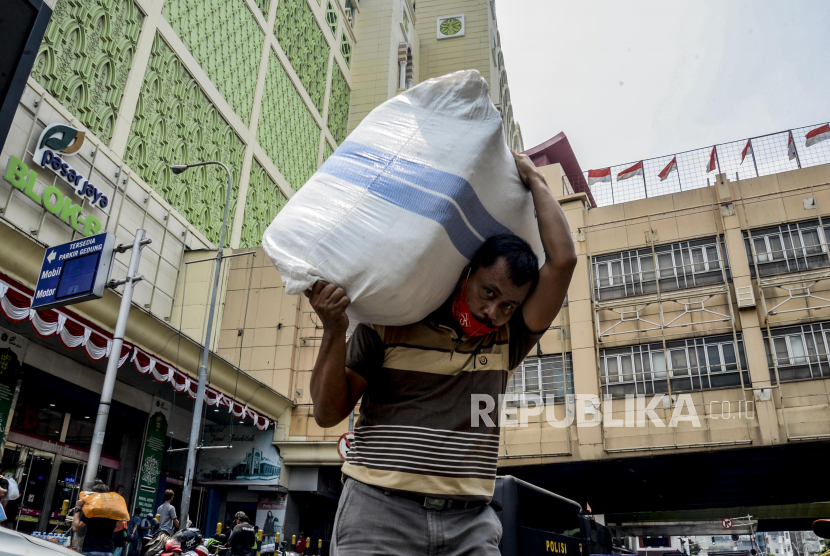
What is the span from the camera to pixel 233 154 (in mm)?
21719

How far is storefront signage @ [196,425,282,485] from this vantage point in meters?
19.1

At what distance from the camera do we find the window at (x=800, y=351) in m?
17.3

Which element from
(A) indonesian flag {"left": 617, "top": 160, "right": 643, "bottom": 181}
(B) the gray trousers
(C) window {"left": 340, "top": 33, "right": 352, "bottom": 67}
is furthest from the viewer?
(C) window {"left": 340, "top": 33, "right": 352, "bottom": 67}

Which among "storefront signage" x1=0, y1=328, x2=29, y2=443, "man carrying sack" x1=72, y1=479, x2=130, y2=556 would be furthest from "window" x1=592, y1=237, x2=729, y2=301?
"man carrying sack" x1=72, y1=479, x2=130, y2=556

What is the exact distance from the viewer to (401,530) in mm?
1550

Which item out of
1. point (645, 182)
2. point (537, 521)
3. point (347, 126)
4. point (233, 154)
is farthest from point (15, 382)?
point (347, 126)

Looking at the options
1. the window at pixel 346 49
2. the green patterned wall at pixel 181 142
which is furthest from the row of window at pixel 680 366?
the window at pixel 346 49

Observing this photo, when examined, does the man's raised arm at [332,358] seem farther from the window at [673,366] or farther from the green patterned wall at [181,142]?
the window at [673,366]

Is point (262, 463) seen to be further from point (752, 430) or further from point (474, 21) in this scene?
point (474, 21)

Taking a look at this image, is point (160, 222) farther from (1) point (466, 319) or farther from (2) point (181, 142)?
(1) point (466, 319)

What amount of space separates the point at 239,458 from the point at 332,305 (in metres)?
19.4

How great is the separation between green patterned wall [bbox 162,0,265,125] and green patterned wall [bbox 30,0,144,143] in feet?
8.01

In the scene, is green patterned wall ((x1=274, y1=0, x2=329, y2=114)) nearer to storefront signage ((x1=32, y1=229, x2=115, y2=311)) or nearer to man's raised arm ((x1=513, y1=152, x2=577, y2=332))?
storefront signage ((x1=32, y1=229, x2=115, y2=311))

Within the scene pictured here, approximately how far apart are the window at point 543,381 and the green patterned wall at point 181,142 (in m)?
→ 10.9
